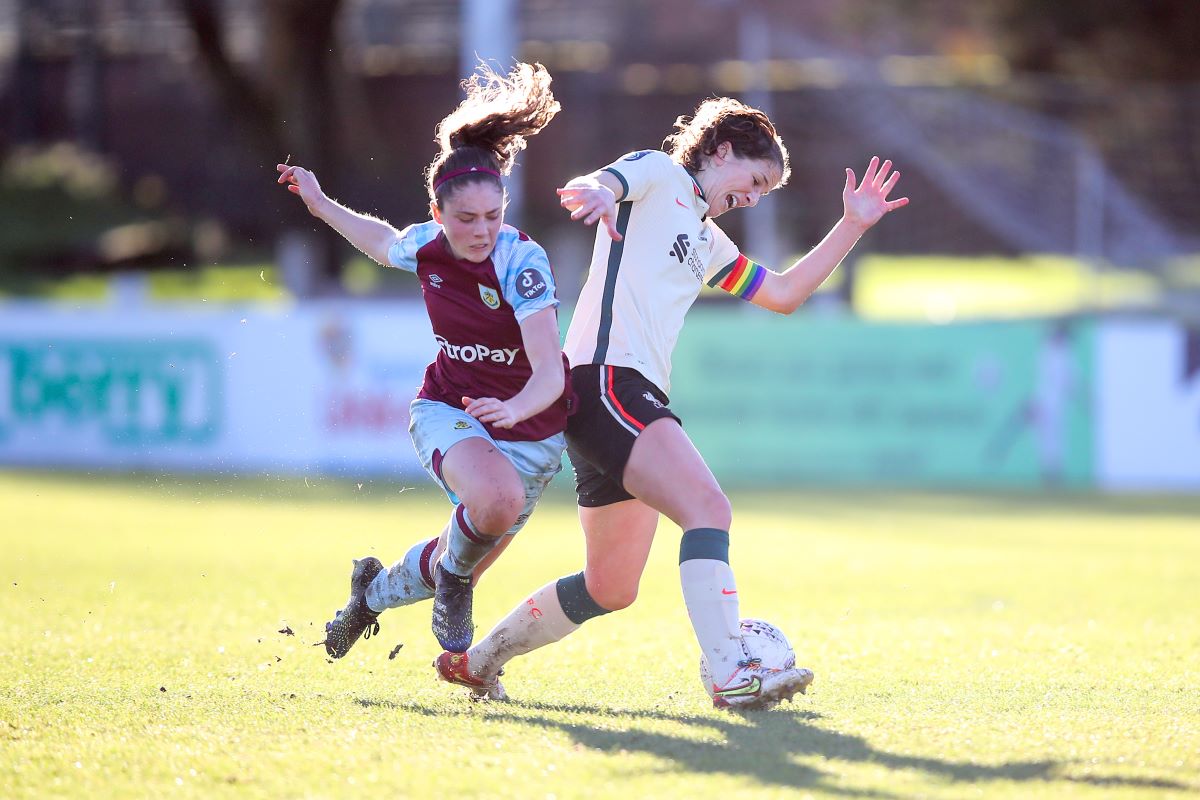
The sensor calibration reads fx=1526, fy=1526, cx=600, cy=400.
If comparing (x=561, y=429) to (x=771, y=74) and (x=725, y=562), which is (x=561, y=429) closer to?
(x=725, y=562)

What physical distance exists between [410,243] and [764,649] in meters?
1.74

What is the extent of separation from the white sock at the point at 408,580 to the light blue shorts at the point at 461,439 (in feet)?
0.86

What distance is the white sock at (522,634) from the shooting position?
5043mm

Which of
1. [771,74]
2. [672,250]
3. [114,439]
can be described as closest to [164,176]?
[771,74]

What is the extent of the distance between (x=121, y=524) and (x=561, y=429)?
7.03 metres

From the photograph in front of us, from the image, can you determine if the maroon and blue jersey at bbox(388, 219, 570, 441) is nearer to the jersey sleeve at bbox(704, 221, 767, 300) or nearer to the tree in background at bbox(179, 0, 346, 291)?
the jersey sleeve at bbox(704, 221, 767, 300)

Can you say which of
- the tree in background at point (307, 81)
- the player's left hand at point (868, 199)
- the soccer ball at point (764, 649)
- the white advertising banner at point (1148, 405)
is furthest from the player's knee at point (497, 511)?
the tree in background at point (307, 81)

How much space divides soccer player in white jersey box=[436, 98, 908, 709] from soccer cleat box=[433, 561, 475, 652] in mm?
133

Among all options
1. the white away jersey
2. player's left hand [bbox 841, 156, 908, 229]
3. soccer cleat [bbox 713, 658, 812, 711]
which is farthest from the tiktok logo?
soccer cleat [bbox 713, 658, 812, 711]

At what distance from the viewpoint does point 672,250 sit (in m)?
4.98

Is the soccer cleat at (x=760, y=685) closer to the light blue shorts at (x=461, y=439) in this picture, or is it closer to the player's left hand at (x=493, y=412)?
the light blue shorts at (x=461, y=439)

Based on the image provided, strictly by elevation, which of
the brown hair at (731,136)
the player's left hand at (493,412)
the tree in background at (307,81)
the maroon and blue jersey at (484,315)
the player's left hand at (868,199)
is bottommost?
the player's left hand at (493,412)

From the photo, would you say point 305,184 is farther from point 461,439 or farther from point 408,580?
A: point 408,580

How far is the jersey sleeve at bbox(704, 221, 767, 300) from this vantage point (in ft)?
17.3
